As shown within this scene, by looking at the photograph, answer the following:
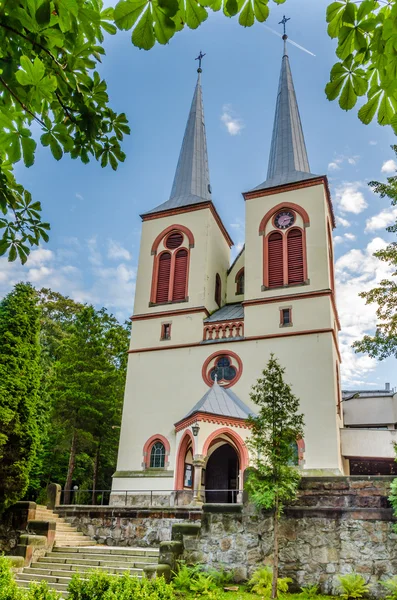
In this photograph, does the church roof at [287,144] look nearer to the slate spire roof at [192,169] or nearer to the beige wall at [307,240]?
the beige wall at [307,240]

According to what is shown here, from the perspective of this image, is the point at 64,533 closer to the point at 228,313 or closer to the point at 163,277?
the point at 228,313

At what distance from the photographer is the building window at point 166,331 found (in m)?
25.9

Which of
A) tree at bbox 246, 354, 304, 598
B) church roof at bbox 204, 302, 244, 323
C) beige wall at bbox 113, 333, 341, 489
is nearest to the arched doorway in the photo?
beige wall at bbox 113, 333, 341, 489

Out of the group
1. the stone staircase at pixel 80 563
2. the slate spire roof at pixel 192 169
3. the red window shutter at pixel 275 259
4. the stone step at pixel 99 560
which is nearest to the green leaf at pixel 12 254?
the stone staircase at pixel 80 563

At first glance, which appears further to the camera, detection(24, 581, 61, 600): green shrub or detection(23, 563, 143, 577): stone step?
detection(23, 563, 143, 577): stone step

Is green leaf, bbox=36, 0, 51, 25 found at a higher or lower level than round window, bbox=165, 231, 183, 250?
lower

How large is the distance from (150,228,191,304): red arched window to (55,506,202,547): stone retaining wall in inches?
474

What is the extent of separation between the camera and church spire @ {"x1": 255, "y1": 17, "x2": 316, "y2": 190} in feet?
90.3

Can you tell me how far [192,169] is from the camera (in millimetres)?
31531

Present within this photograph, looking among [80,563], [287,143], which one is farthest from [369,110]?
[287,143]

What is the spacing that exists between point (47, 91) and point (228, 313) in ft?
77.3

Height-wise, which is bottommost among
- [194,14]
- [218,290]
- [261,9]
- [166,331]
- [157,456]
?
[194,14]

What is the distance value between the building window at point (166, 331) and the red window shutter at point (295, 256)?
6441mm

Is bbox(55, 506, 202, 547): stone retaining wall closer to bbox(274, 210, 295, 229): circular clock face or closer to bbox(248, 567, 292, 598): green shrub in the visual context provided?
bbox(248, 567, 292, 598): green shrub
